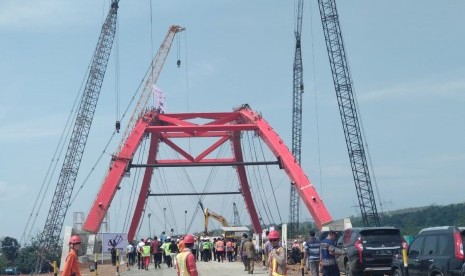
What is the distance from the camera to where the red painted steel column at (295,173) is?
51.3 metres

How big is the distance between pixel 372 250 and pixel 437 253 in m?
5.65

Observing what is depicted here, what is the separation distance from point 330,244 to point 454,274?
3726 millimetres

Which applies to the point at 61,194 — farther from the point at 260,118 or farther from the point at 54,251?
the point at 260,118

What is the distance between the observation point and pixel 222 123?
6391 cm

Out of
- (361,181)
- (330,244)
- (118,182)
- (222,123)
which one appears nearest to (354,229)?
(330,244)

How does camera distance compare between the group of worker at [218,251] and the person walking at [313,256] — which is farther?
the group of worker at [218,251]

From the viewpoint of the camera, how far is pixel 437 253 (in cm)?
1645

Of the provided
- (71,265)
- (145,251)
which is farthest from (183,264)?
(145,251)

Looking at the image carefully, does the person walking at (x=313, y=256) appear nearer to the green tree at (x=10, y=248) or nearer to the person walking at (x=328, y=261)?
the person walking at (x=328, y=261)

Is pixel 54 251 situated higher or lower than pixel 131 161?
lower

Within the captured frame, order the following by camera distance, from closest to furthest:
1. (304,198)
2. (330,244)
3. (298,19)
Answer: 1. (330,244)
2. (304,198)
3. (298,19)

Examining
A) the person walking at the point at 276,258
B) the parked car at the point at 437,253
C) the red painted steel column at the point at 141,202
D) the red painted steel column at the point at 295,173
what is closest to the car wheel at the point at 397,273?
the parked car at the point at 437,253

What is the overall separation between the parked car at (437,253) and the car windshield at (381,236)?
3.21 m

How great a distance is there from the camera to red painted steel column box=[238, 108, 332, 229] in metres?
51.3
